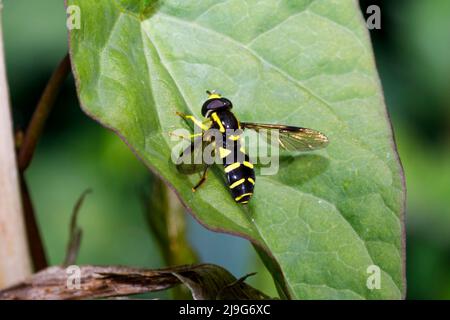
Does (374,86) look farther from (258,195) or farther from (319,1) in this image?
(258,195)

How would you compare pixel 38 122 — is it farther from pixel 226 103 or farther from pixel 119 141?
pixel 119 141

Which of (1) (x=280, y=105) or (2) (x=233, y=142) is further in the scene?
(2) (x=233, y=142)

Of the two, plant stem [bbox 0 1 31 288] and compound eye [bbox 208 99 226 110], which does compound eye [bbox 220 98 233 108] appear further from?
plant stem [bbox 0 1 31 288]

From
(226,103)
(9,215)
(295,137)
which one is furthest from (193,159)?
(9,215)

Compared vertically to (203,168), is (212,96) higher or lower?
higher

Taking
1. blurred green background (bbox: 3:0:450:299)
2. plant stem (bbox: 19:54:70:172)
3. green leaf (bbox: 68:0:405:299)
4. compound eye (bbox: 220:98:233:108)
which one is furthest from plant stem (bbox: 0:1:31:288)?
blurred green background (bbox: 3:0:450:299)

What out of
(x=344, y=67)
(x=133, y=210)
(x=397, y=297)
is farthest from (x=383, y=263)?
(x=133, y=210)
